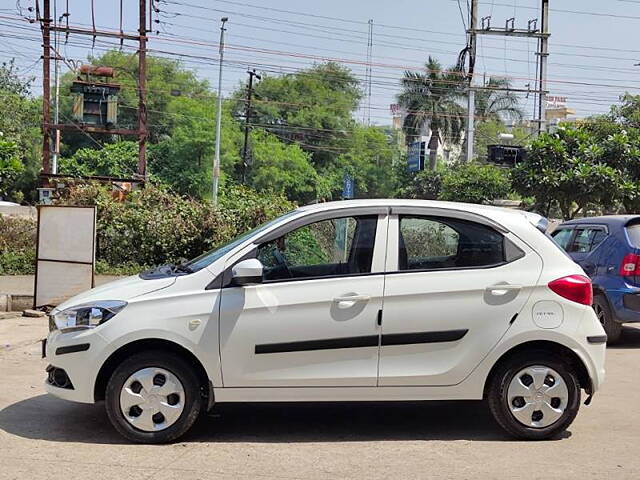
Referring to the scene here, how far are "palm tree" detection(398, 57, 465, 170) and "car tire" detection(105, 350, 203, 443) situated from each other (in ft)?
167

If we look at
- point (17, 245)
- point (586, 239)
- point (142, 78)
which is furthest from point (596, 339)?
point (142, 78)

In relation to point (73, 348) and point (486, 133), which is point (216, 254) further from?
point (486, 133)

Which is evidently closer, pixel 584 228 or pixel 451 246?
pixel 451 246

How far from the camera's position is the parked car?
9586mm

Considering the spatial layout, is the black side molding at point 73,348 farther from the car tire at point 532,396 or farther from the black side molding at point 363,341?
the car tire at point 532,396

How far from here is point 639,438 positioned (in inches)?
236

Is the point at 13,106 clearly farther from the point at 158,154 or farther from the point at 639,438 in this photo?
the point at 639,438

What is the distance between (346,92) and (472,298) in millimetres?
74707

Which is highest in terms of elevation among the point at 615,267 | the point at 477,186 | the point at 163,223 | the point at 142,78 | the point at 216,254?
the point at 142,78

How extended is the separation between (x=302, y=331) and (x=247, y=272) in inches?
22.7

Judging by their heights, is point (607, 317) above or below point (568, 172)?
below

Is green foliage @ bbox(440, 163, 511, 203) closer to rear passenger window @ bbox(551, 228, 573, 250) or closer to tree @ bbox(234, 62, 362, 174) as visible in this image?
rear passenger window @ bbox(551, 228, 573, 250)

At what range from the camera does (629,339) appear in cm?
1098

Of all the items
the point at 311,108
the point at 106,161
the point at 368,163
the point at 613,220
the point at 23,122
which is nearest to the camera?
the point at 613,220
